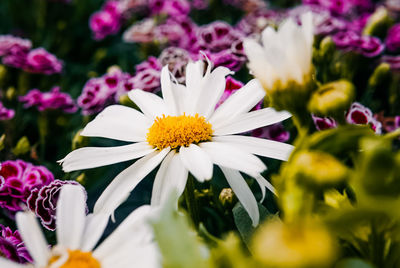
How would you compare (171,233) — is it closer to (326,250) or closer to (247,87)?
(326,250)

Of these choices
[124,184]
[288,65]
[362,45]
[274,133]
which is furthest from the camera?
[362,45]

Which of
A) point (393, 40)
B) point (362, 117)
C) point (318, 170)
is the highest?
point (318, 170)

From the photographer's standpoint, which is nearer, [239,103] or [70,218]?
[70,218]

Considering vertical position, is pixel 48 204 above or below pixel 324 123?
above

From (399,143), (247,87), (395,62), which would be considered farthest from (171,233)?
(395,62)

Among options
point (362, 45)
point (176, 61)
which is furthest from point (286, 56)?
point (362, 45)

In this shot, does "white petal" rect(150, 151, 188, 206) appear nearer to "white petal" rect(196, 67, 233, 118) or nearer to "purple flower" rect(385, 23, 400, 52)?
"white petal" rect(196, 67, 233, 118)

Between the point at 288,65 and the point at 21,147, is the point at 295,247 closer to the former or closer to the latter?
the point at 288,65

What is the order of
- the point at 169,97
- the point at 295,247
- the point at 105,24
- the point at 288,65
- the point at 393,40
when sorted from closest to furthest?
the point at 295,247, the point at 288,65, the point at 169,97, the point at 393,40, the point at 105,24
